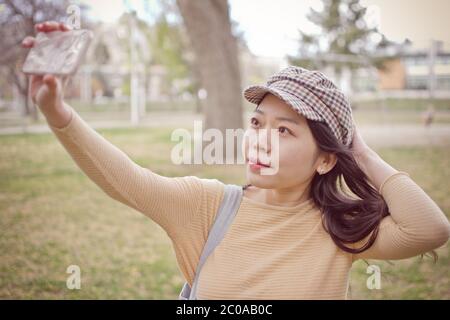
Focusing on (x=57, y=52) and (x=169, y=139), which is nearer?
(x=57, y=52)

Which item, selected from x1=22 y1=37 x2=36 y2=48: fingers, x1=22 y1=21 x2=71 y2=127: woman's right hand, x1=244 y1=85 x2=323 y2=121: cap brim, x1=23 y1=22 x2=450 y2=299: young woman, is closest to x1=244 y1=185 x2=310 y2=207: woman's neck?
x1=23 y1=22 x2=450 y2=299: young woman

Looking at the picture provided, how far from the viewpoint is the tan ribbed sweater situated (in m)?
1.22

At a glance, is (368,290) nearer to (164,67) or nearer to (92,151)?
(92,151)

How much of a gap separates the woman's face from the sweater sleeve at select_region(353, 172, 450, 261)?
9.9 inches

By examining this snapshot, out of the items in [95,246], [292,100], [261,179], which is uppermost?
[292,100]

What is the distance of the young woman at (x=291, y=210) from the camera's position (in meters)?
1.23

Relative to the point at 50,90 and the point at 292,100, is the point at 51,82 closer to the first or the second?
the point at 50,90

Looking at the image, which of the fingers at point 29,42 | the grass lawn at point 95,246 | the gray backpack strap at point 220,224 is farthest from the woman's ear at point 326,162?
the grass lawn at point 95,246

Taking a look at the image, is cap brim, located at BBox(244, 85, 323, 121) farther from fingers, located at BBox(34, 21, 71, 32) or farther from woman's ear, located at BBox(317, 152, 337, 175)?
fingers, located at BBox(34, 21, 71, 32)

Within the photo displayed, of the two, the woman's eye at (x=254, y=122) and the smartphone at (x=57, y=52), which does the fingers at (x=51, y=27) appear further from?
the woman's eye at (x=254, y=122)

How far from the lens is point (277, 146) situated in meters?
1.28

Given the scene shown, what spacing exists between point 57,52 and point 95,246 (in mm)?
3087

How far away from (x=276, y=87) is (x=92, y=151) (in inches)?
20.5

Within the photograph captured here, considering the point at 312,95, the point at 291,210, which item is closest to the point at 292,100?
the point at 312,95
